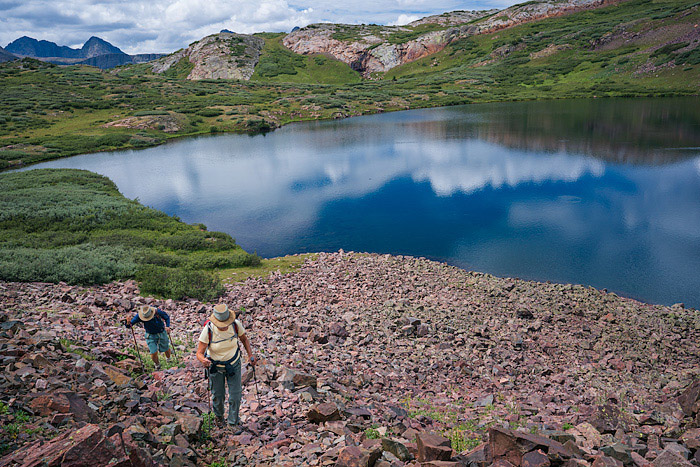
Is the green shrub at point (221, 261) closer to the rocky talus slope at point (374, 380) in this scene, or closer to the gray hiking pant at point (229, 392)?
the rocky talus slope at point (374, 380)

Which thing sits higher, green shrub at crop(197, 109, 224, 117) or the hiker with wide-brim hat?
green shrub at crop(197, 109, 224, 117)

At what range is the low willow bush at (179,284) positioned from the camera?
18.4 meters

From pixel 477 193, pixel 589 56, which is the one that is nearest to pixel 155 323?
pixel 477 193

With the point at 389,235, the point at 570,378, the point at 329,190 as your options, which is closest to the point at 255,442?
the point at 570,378

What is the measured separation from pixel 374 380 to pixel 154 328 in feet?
22.8

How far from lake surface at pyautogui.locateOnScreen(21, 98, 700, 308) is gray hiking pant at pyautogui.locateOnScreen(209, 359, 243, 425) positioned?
2058 centimetres

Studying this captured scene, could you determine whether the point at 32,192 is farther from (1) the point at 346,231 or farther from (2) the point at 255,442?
(2) the point at 255,442

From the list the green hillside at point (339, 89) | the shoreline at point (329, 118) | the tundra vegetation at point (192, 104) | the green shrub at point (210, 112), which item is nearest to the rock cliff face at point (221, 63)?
the tundra vegetation at point (192, 104)

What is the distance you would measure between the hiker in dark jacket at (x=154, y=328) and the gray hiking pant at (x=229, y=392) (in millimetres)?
3835

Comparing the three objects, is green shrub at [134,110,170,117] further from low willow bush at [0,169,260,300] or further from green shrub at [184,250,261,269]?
green shrub at [184,250,261,269]

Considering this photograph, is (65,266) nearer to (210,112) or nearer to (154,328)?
(154,328)

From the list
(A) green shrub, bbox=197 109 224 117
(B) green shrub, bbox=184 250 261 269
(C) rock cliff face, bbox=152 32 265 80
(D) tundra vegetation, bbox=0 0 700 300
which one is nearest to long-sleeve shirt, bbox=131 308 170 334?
(D) tundra vegetation, bbox=0 0 700 300

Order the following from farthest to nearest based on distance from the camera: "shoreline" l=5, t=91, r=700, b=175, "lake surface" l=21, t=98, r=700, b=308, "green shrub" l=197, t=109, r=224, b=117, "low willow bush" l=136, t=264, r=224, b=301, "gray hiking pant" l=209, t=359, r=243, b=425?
"green shrub" l=197, t=109, r=224, b=117 < "shoreline" l=5, t=91, r=700, b=175 < "lake surface" l=21, t=98, r=700, b=308 < "low willow bush" l=136, t=264, r=224, b=301 < "gray hiking pant" l=209, t=359, r=243, b=425

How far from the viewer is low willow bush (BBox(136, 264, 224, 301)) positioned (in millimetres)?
18375
